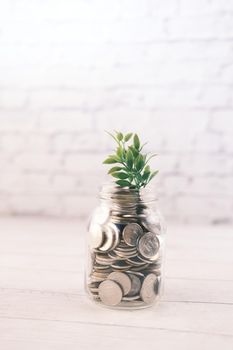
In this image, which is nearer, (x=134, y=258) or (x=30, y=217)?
(x=134, y=258)

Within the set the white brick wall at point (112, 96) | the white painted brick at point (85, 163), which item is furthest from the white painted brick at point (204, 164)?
the white painted brick at point (85, 163)

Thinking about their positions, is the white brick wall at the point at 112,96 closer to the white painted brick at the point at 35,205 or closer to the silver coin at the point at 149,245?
the white painted brick at the point at 35,205

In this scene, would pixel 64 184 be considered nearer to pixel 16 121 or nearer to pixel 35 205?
pixel 35 205

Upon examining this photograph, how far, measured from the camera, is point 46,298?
1.04 m

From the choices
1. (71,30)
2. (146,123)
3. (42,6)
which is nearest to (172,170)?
(146,123)

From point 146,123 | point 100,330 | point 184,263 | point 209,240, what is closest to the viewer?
point 100,330

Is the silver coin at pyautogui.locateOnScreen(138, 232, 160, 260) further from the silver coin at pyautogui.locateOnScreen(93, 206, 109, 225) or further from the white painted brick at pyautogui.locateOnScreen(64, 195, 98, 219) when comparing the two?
the white painted brick at pyautogui.locateOnScreen(64, 195, 98, 219)

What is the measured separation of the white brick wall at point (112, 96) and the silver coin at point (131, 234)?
1.14 metres

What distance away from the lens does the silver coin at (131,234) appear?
92 cm

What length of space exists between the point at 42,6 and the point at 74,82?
0.34 meters

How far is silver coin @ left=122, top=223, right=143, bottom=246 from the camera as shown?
0.92 m

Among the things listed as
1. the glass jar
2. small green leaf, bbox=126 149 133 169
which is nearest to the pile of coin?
the glass jar

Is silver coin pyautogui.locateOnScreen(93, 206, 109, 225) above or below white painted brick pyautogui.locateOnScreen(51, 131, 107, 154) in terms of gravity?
below

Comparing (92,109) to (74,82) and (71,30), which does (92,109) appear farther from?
(71,30)
